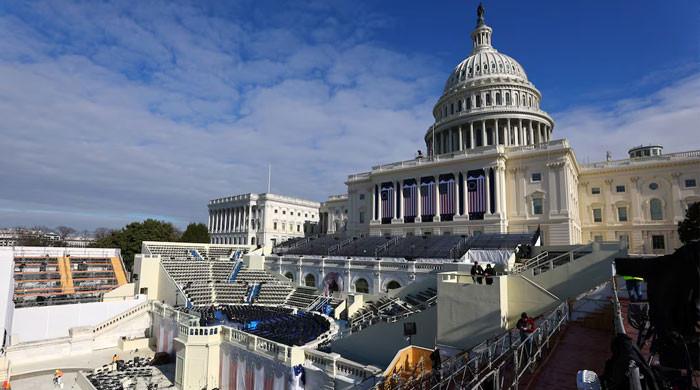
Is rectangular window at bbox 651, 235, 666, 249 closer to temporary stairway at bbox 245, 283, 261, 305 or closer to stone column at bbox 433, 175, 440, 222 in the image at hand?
stone column at bbox 433, 175, 440, 222

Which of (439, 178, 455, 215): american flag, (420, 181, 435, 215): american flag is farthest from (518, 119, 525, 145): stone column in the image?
(420, 181, 435, 215): american flag

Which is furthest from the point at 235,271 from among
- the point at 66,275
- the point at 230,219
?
the point at 230,219

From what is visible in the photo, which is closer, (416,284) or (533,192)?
(416,284)

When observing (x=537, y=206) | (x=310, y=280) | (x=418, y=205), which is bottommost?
(x=310, y=280)

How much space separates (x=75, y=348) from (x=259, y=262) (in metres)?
20.6

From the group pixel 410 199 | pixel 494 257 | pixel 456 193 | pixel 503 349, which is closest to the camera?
pixel 503 349

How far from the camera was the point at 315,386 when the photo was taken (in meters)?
17.1

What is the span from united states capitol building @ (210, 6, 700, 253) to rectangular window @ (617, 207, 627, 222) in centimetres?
12

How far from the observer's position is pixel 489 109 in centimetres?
6744

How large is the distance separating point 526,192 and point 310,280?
30607 millimetres

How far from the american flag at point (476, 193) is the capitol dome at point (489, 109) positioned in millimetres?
16505

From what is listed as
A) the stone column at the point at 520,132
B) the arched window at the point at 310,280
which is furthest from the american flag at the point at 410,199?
the stone column at the point at 520,132

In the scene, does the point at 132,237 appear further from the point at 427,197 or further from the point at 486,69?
the point at 486,69

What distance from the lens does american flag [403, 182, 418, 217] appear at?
56.5 metres
